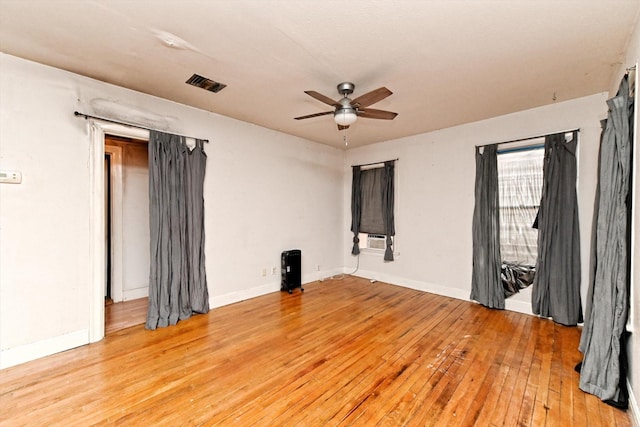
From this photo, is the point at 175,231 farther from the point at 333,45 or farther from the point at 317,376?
the point at 333,45

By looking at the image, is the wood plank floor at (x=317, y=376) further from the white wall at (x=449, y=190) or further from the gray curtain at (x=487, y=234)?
the white wall at (x=449, y=190)

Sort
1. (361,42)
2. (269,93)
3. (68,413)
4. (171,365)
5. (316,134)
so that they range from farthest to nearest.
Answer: (316,134)
(269,93)
(171,365)
(361,42)
(68,413)

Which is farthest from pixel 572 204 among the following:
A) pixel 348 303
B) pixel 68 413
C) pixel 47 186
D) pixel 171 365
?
pixel 47 186

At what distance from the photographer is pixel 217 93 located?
3133mm

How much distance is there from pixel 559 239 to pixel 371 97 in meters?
2.90

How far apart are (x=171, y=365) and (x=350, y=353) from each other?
1.60m

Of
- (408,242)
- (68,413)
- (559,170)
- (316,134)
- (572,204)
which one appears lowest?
(68,413)

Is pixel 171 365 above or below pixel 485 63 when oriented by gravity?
below

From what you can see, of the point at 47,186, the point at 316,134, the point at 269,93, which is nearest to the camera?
the point at 47,186

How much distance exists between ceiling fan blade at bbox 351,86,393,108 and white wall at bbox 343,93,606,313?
2.39m

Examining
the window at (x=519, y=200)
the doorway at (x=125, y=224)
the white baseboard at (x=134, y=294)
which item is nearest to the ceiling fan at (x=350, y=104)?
the window at (x=519, y=200)

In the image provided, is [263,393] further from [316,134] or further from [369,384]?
[316,134]

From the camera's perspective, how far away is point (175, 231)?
10.8 ft

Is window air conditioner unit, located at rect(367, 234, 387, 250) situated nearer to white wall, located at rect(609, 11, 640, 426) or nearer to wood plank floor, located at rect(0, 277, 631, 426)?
wood plank floor, located at rect(0, 277, 631, 426)
